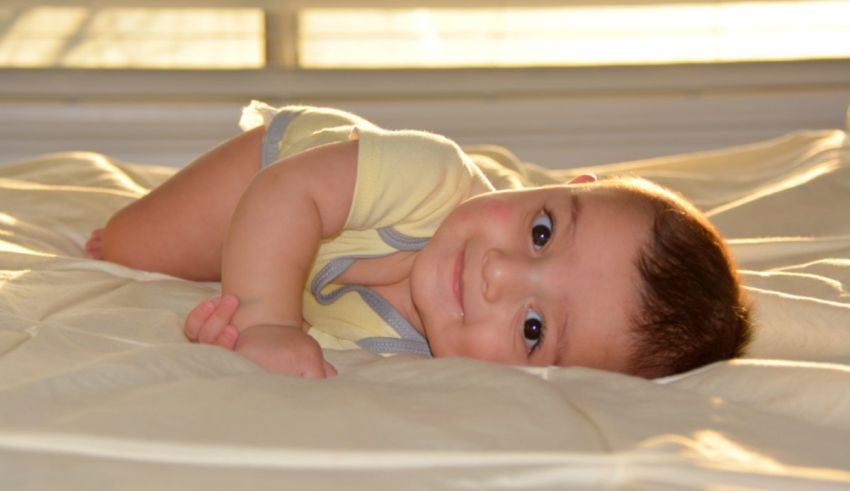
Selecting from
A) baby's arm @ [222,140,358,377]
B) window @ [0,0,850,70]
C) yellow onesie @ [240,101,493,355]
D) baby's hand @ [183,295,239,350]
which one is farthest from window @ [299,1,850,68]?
baby's hand @ [183,295,239,350]

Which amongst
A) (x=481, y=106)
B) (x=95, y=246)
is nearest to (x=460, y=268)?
(x=95, y=246)

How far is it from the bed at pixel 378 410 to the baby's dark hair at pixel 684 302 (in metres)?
0.06

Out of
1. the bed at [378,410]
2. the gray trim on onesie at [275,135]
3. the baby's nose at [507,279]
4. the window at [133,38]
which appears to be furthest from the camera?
the window at [133,38]

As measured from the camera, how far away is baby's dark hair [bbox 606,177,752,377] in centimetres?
112

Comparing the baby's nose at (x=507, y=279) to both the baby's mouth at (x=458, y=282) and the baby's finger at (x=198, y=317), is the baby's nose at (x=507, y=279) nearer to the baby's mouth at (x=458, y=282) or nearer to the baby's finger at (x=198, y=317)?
the baby's mouth at (x=458, y=282)

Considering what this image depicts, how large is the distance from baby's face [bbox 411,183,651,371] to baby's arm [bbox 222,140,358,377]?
12 cm

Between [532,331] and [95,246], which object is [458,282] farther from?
[95,246]

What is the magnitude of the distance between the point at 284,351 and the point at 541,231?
295 millimetres

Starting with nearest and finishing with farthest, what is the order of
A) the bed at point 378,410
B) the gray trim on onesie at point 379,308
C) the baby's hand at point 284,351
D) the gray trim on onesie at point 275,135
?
the bed at point 378,410
the baby's hand at point 284,351
the gray trim on onesie at point 379,308
the gray trim on onesie at point 275,135

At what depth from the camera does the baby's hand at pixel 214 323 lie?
3.59ft

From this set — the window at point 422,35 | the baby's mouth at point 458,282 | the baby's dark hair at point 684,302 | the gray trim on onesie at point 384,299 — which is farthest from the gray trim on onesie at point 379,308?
the window at point 422,35

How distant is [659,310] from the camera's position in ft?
3.68

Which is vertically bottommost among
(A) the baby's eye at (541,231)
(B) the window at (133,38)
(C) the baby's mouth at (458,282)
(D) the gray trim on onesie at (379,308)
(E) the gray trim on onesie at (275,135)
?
(D) the gray trim on onesie at (379,308)

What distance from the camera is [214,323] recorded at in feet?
3.61
